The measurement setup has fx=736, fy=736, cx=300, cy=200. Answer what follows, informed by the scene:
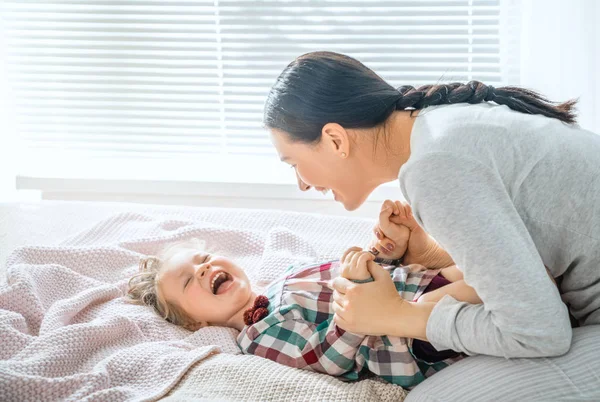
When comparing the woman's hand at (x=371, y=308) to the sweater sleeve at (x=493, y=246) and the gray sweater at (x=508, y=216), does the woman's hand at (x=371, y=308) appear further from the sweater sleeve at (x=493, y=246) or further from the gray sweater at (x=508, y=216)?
the sweater sleeve at (x=493, y=246)

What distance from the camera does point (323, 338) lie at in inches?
65.9

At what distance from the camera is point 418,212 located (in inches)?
53.8

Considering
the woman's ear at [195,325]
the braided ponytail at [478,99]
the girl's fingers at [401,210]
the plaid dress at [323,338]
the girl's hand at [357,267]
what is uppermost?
the braided ponytail at [478,99]

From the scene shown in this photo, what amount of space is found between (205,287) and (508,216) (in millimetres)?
905

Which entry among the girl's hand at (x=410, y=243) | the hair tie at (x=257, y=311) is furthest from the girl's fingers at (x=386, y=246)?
the hair tie at (x=257, y=311)

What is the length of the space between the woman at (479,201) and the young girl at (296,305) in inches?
4.3

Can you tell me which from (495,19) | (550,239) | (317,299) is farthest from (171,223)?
(495,19)

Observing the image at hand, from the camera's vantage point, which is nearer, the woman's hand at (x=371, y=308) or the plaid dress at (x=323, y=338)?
the woman's hand at (x=371, y=308)

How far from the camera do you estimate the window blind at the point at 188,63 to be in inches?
118

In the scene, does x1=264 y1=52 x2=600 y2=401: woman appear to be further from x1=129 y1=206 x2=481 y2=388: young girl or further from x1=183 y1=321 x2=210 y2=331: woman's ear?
x1=183 y1=321 x2=210 y2=331: woman's ear

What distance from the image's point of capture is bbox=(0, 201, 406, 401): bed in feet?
4.99

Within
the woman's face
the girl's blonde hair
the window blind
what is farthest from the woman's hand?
the window blind

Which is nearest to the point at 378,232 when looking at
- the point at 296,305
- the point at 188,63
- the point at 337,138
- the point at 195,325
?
the point at 296,305

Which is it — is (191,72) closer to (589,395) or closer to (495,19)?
(495,19)
